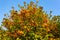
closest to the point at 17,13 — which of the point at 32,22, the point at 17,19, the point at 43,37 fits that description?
the point at 17,19

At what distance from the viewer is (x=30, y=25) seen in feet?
56.3

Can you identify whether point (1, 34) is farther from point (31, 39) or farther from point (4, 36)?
point (31, 39)

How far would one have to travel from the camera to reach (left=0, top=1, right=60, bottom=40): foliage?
675 inches

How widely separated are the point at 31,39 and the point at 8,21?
3.29 metres

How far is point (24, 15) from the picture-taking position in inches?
709

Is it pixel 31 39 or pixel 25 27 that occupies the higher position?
pixel 25 27

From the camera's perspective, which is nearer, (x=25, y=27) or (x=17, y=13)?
(x=25, y=27)

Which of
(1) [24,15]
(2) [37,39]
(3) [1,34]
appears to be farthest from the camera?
(3) [1,34]

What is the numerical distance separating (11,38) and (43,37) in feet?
10.0

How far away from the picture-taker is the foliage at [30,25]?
17141 mm

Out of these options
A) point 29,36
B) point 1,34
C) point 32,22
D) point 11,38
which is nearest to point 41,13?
point 32,22

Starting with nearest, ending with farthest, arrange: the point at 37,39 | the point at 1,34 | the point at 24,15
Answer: the point at 37,39
the point at 24,15
the point at 1,34

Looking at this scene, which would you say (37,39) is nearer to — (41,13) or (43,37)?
(43,37)

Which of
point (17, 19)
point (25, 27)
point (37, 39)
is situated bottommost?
point (37, 39)
